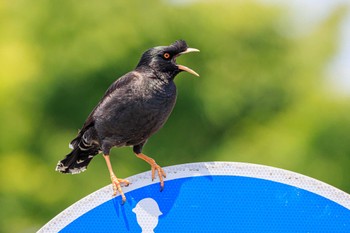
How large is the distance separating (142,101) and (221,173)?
3.96 feet

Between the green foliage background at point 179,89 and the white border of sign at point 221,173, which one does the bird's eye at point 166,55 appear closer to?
the white border of sign at point 221,173

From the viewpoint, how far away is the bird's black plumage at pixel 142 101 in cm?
308

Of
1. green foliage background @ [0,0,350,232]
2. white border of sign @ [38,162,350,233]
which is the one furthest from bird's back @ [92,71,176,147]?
green foliage background @ [0,0,350,232]

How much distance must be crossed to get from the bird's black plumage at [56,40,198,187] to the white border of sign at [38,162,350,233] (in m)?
1.12

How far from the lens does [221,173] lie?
1.93 meters

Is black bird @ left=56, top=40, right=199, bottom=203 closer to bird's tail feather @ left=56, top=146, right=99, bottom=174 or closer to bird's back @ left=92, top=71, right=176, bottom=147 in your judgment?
bird's back @ left=92, top=71, right=176, bottom=147

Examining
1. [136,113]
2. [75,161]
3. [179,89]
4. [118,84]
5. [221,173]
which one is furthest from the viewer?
[179,89]

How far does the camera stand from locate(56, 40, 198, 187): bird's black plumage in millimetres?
3080

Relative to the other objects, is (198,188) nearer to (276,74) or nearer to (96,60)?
(96,60)

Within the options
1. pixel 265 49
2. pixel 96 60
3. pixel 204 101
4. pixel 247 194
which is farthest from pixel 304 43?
pixel 247 194

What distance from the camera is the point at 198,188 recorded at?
1.92 meters

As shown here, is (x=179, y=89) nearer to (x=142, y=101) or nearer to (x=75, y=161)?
(x=75, y=161)

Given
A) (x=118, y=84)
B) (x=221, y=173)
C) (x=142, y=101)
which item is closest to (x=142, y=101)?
(x=142, y=101)

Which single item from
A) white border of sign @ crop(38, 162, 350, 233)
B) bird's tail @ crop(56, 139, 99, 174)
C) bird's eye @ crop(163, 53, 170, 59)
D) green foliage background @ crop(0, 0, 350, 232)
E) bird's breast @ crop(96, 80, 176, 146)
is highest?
green foliage background @ crop(0, 0, 350, 232)
